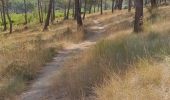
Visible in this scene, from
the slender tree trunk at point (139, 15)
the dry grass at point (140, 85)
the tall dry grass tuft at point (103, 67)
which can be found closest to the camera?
the dry grass at point (140, 85)

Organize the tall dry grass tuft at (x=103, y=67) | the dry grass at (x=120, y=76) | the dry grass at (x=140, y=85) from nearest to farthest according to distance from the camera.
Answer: the dry grass at (x=140, y=85), the dry grass at (x=120, y=76), the tall dry grass tuft at (x=103, y=67)

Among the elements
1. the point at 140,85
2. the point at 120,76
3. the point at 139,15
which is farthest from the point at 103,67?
the point at 139,15

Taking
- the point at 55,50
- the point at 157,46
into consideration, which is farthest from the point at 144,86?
the point at 55,50

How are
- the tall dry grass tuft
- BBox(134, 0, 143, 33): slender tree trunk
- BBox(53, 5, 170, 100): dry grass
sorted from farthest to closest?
BBox(134, 0, 143, 33): slender tree trunk, the tall dry grass tuft, BBox(53, 5, 170, 100): dry grass

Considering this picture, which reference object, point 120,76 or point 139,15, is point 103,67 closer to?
point 120,76

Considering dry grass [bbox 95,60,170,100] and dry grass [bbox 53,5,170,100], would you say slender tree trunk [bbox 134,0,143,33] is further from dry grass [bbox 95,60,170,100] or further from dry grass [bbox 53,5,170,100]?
dry grass [bbox 95,60,170,100]

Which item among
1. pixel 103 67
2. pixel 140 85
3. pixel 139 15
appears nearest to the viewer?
pixel 140 85

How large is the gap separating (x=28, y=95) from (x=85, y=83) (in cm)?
158

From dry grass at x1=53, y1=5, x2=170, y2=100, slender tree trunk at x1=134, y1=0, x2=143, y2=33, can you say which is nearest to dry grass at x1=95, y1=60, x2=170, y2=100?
dry grass at x1=53, y1=5, x2=170, y2=100

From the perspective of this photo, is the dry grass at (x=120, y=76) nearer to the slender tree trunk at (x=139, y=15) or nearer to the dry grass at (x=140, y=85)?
the dry grass at (x=140, y=85)

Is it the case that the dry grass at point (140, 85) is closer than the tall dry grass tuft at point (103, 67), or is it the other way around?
the dry grass at point (140, 85)

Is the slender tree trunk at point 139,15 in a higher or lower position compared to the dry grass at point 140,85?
higher

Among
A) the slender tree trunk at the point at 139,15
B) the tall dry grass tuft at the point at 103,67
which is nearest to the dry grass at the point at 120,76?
the tall dry grass tuft at the point at 103,67

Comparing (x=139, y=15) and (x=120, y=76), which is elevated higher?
(x=139, y=15)
